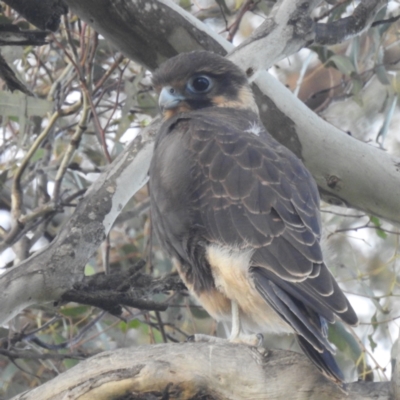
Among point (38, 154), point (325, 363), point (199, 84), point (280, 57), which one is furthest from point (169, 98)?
point (325, 363)

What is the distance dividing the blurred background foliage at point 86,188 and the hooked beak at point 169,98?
43 cm

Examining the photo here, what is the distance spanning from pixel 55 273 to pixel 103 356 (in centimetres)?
41

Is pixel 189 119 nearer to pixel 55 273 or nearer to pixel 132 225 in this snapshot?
pixel 55 273

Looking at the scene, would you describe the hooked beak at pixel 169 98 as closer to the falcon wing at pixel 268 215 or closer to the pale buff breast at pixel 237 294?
the falcon wing at pixel 268 215

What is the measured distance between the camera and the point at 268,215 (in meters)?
2.38

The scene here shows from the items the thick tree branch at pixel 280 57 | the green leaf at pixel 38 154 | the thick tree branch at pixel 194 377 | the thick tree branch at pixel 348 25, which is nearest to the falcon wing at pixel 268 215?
the thick tree branch at pixel 194 377

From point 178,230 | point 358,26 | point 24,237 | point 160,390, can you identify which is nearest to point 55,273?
point 178,230

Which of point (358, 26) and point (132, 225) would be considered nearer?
point (358, 26)

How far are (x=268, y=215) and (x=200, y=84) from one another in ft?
2.81

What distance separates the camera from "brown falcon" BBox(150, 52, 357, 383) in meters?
2.19

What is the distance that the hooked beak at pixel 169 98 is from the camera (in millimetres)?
2975

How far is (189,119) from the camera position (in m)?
2.74

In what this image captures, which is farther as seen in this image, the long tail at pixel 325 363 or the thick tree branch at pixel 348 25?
the thick tree branch at pixel 348 25

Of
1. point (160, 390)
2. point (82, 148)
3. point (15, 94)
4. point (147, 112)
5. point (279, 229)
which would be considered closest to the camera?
point (160, 390)
